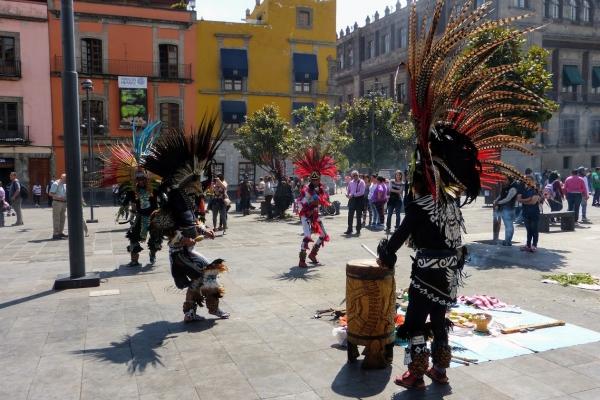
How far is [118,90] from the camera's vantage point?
34.2 metres

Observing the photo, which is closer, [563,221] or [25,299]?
[25,299]

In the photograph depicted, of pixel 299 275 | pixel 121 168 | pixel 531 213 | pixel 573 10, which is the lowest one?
pixel 299 275

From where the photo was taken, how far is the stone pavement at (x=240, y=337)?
14.8 ft

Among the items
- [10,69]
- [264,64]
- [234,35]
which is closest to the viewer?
[10,69]

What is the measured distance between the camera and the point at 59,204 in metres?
14.0

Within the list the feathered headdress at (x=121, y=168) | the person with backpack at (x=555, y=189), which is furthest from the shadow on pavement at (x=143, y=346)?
the person with backpack at (x=555, y=189)

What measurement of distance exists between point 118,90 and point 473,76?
33.0m

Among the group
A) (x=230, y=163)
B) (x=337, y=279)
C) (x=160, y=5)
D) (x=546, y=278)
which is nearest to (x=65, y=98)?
(x=337, y=279)

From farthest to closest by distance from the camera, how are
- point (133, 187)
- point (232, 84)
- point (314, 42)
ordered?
point (314, 42) < point (232, 84) < point (133, 187)

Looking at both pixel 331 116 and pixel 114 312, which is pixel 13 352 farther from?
pixel 331 116

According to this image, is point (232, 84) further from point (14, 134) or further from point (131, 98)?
point (14, 134)

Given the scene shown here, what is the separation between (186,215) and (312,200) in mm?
3850

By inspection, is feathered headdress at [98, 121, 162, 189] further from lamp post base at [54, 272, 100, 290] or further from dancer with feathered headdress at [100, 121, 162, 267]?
lamp post base at [54, 272, 100, 290]

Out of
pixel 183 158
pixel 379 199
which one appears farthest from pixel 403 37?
pixel 183 158
